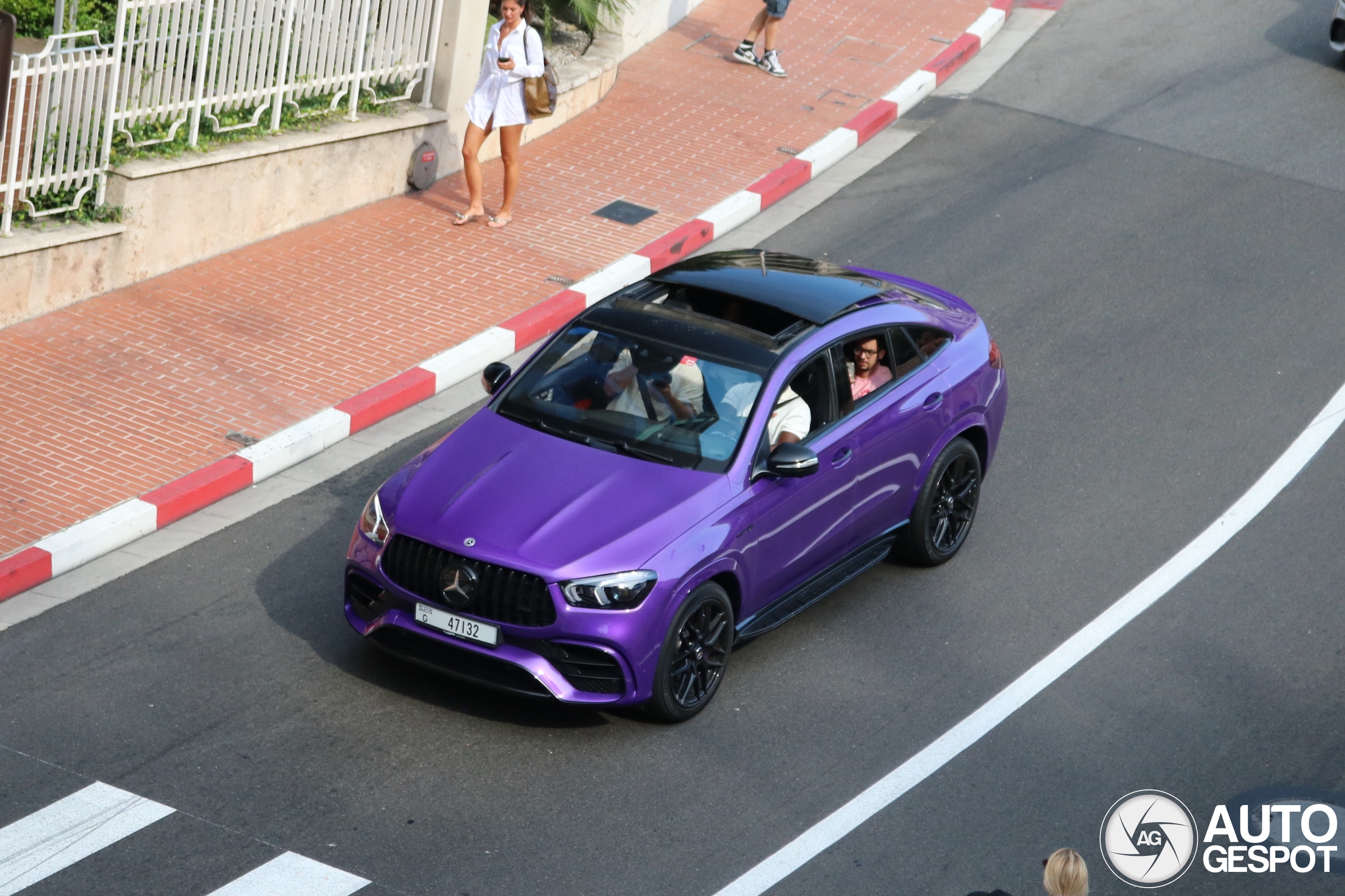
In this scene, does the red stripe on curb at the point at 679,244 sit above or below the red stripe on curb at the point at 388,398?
above

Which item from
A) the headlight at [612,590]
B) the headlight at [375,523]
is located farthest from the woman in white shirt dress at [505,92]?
the headlight at [612,590]

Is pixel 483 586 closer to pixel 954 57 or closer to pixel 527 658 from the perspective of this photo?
pixel 527 658

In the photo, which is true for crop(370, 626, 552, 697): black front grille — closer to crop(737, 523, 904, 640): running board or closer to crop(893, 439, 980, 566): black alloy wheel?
crop(737, 523, 904, 640): running board

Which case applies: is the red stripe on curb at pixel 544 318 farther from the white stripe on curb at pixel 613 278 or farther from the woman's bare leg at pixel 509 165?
the woman's bare leg at pixel 509 165

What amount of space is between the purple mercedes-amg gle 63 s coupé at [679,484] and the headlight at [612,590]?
0.01m

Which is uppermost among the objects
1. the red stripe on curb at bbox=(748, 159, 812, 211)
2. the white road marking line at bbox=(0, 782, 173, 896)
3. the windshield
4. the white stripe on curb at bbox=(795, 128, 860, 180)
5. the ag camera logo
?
the windshield

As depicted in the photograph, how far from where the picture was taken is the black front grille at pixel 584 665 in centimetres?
734

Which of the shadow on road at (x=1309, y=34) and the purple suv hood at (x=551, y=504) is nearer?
the purple suv hood at (x=551, y=504)

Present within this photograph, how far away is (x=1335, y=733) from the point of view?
7992 mm

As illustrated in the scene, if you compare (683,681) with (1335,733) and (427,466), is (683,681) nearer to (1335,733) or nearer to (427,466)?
(427,466)

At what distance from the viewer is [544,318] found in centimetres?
1203

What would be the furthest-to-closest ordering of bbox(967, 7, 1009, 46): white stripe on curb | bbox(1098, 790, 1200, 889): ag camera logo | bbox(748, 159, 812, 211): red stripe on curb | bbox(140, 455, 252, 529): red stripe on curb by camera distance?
bbox(967, 7, 1009, 46): white stripe on curb < bbox(748, 159, 812, 211): red stripe on curb < bbox(140, 455, 252, 529): red stripe on curb < bbox(1098, 790, 1200, 889): ag camera logo

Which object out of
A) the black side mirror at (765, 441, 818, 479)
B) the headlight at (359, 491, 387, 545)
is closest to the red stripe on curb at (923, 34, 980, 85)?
the black side mirror at (765, 441, 818, 479)

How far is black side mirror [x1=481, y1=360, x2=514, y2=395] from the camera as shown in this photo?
28.5 ft
